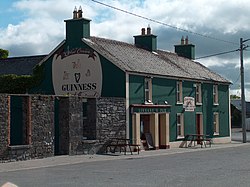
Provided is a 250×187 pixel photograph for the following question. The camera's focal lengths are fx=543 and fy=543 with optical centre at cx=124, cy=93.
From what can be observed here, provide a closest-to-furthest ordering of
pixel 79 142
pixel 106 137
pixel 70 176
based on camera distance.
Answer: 1. pixel 70 176
2. pixel 79 142
3. pixel 106 137

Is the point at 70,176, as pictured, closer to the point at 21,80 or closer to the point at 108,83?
the point at 108,83

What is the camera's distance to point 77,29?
33.7m

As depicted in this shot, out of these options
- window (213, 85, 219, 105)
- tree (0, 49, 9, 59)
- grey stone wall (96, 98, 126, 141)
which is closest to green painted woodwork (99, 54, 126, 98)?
grey stone wall (96, 98, 126, 141)

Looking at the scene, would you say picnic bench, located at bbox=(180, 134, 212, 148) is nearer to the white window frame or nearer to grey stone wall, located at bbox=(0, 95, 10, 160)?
the white window frame

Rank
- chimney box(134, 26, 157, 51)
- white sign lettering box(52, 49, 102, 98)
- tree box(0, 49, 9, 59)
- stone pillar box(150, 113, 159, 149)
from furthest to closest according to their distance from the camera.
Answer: tree box(0, 49, 9, 59) → chimney box(134, 26, 157, 51) → stone pillar box(150, 113, 159, 149) → white sign lettering box(52, 49, 102, 98)

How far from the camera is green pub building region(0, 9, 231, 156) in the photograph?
31.9 m

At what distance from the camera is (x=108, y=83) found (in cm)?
3228

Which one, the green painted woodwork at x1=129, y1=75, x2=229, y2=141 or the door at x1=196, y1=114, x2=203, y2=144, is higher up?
the green painted woodwork at x1=129, y1=75, x2=229, y2=141

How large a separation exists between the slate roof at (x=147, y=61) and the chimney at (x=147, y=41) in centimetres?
59

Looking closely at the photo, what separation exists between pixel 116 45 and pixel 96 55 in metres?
3.56

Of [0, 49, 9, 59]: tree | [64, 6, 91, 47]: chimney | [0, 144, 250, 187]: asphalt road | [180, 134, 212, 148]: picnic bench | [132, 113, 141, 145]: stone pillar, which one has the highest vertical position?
[0, 49, 9, 59]: tree

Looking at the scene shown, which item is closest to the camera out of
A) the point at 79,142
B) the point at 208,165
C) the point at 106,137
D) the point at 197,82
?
the point at 208,165

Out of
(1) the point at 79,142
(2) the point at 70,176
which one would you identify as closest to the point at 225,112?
(1) the point at 79,142

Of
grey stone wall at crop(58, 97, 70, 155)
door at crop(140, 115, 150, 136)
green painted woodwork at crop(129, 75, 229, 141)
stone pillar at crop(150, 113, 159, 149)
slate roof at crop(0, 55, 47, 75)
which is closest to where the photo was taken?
grey stone wall at crop(58, 97, 70, 155)
